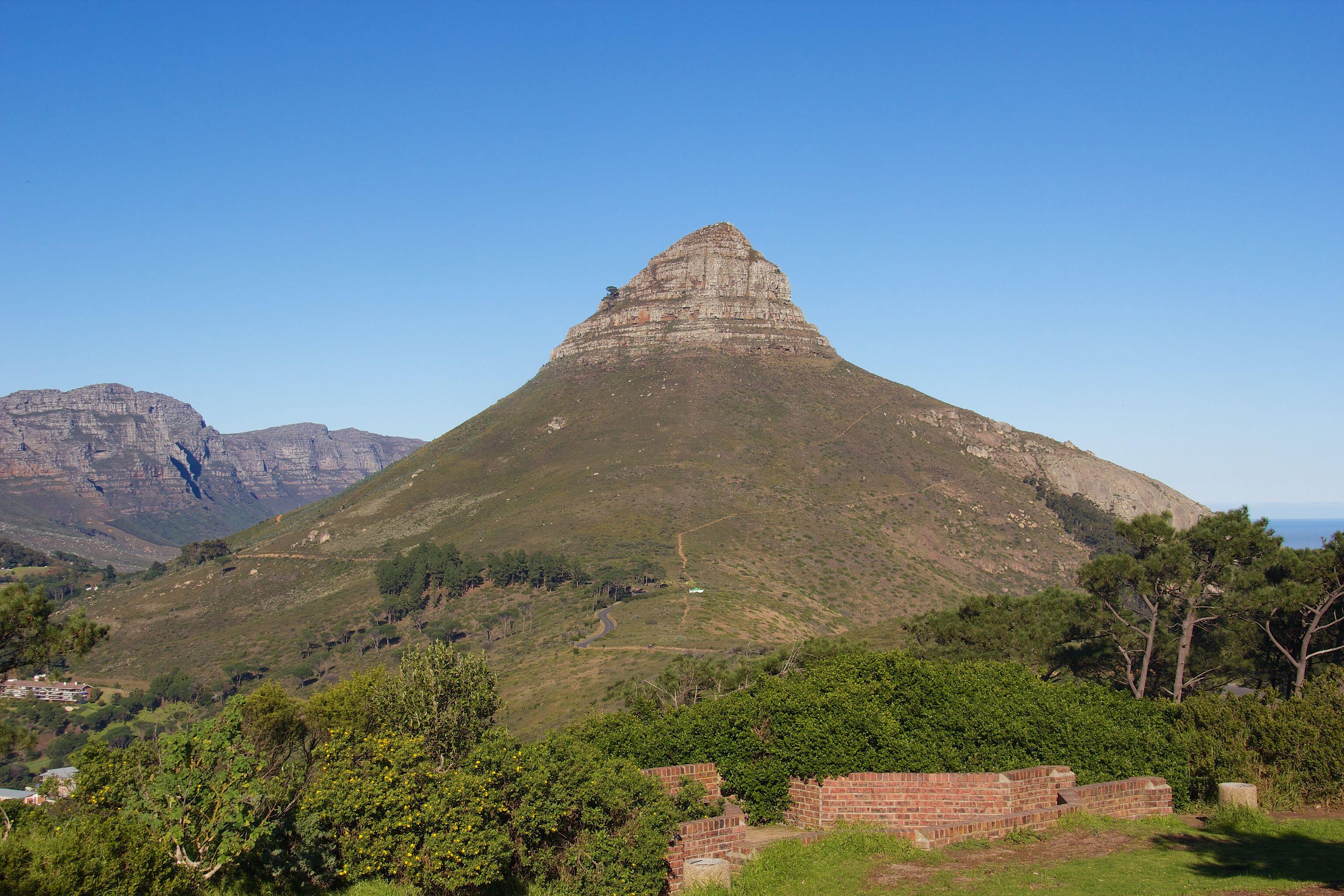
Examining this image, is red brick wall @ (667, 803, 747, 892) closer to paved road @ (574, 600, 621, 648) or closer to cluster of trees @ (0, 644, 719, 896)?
cluster of trees @ (0, 644, 719, 896)

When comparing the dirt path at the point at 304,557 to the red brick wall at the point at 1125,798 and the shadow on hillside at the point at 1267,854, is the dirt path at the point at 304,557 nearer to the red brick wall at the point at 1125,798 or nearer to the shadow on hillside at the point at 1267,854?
the red brick wall at the point at 1125,798

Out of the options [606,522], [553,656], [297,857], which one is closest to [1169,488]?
[606,522]

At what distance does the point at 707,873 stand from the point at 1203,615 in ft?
81.3

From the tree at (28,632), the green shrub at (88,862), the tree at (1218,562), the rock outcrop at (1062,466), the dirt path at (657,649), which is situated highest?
the rock outcrop at (1062,466)

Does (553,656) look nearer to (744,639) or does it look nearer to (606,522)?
(744,639)

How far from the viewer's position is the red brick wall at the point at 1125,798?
15.0 meters

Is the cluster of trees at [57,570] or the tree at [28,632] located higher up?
the tree at [28,632]

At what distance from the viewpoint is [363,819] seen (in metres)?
12.2

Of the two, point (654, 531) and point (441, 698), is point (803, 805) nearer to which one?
point (441, 698)

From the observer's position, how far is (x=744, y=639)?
2199 inches

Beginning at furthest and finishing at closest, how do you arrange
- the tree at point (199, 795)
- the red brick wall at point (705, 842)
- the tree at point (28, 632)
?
the tree at point (28, 632) → the red brick wall at point (705, 842) → the tree at point (199, 795)

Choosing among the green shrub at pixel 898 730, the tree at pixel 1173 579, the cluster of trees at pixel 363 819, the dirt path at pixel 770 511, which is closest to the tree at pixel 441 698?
the green shrub at pixel 898 730

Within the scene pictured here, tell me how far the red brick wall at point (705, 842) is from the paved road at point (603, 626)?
44.9 m

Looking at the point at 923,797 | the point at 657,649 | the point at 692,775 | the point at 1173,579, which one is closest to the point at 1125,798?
the point at 923,797
